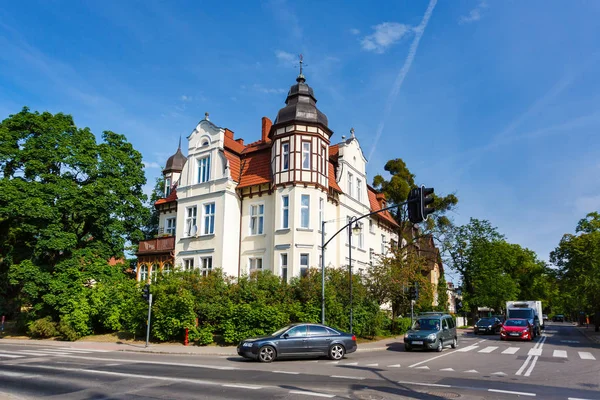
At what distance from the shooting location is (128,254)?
116ft

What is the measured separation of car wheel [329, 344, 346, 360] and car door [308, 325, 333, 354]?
0.22 metres

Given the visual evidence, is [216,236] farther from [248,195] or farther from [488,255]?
[488,255]

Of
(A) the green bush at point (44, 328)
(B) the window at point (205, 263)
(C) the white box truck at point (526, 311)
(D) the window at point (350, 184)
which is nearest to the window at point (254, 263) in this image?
(B) the window at point (205, 263)

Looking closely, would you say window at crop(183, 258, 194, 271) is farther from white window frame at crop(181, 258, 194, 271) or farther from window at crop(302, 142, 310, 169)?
window at crop(302, 142, 310, 169)

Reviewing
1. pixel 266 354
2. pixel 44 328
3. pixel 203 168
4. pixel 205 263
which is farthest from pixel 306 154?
pixel 44 328

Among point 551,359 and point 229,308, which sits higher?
point 229,308

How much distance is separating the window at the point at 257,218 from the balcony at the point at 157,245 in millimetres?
6349

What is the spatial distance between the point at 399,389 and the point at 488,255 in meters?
46.3

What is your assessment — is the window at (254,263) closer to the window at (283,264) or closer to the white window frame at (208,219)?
the window at (283,264)

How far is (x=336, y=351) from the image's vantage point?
17.0m

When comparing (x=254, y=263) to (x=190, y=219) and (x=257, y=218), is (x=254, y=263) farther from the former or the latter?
(x=190, y=219)

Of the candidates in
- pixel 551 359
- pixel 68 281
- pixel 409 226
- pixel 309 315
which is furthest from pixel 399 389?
pixel 409 226

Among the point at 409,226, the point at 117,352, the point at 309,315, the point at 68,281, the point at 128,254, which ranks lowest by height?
the point at 117,352

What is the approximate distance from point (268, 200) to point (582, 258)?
25.6m
